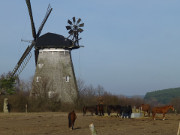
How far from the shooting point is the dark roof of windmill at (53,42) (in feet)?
186

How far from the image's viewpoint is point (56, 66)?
58.1 meters

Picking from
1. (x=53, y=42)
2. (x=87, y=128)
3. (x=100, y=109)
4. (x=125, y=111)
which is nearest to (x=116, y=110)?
(x=100, y=109)

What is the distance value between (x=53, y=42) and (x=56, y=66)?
340 centimetres

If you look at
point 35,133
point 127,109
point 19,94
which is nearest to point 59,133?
point 35,133

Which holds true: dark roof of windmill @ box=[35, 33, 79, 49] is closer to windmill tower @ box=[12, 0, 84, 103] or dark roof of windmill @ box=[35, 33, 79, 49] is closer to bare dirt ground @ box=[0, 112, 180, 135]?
windmill tower @ box=[12, 0, 84, 103]

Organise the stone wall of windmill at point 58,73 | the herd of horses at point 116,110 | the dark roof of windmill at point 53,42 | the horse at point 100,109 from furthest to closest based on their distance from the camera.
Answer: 1. the stone wall of windmill at point 58,73
2. the dark roof of windmill at point 53,42
3. the horse at point 100,109
4. the herd of horses at point 116,110

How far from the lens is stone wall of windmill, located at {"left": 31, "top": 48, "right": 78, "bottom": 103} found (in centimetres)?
5750

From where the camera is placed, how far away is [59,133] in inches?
938

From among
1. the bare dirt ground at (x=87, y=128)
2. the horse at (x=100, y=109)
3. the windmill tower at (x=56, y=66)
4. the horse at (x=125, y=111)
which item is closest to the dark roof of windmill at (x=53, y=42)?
the windmill tower at (x=56, y=66)

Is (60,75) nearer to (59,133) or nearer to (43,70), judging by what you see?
(43,70)

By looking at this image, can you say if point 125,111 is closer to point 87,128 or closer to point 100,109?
point 100,109

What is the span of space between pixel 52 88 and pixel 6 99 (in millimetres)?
8093

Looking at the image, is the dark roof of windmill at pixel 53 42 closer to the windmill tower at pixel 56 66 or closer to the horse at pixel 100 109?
the windmill tower at pixel 56 66

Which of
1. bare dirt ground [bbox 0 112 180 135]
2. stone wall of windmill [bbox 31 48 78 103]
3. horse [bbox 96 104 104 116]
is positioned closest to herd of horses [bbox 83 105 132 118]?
horse [bbox 96 104 104 116]
